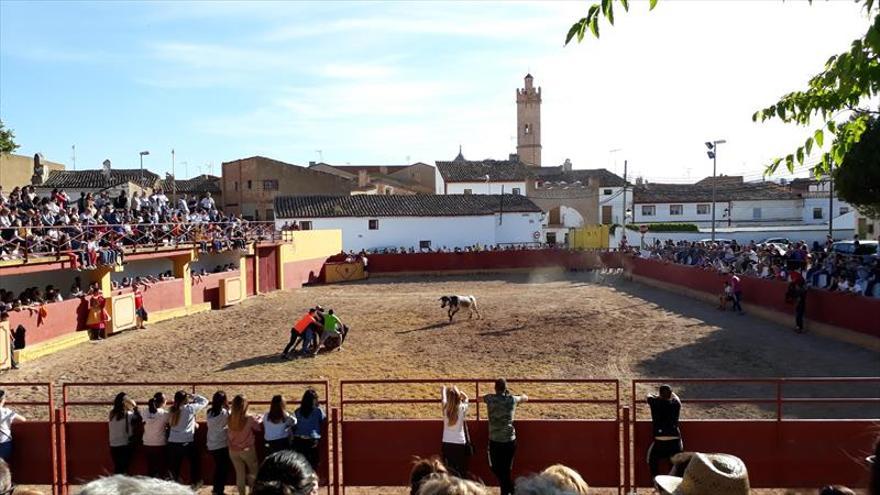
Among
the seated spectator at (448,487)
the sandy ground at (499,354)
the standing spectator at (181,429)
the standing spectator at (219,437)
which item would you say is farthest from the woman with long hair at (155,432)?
the seated spectator at (448,487)

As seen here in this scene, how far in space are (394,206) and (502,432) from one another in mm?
49782

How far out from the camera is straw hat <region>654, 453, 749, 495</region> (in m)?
3.94

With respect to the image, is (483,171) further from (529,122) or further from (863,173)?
(863,173)

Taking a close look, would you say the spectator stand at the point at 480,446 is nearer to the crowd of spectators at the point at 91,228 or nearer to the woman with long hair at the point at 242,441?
the woman with long hair at the point at 242,441

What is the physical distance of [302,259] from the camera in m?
42.4

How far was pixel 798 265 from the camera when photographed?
2636cm

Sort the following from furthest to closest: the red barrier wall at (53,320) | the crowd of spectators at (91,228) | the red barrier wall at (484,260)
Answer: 1. the red barrier wall at (484,260)
2. the crowd of spectators at (91,228)
3. the red barrier wall at (53,320)

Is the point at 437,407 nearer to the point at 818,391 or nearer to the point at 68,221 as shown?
the point at 818,391

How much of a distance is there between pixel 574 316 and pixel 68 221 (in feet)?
56.4

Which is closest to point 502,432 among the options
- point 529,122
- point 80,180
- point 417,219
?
point 417,219

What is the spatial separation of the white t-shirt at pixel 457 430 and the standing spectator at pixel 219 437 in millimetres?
2681

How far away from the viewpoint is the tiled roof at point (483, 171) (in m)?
74.8

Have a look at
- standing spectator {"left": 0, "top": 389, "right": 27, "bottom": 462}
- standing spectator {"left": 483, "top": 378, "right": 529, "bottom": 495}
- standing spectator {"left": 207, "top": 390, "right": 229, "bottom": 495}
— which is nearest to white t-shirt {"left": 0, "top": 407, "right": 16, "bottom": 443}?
standing spectator {"left": 0, "top": 389, "right": 27, "bottom": 462}

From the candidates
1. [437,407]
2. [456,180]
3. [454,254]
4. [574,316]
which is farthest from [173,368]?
[456,180]
